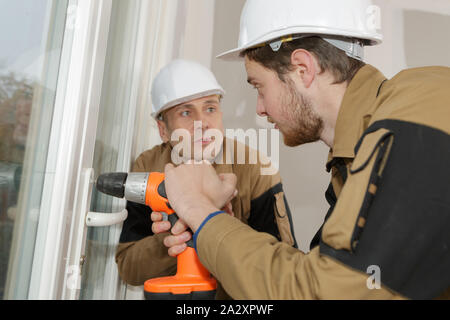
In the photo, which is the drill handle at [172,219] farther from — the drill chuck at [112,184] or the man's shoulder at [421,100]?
the man's shoulder at [421,100]

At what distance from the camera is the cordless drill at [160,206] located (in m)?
0.84

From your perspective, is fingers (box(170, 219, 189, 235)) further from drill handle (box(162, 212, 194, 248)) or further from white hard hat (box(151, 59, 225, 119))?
white hard hat (box(151, 59, 225, 119))

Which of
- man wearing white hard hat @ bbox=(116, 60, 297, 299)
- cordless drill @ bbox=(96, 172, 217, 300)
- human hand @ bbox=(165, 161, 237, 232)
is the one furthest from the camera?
man wearing white hard hat @ bbox=(116, 60, 297, 299)

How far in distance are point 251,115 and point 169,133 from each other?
104cm

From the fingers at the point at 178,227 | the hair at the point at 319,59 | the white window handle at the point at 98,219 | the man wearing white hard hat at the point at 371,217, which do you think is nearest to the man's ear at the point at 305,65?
the hair at the point at 319,59

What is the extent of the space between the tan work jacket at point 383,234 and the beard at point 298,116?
1.07ft

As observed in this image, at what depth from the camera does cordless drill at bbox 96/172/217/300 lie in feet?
2.76

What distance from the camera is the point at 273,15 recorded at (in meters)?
0.93

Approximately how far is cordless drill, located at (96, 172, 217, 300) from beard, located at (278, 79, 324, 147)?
1.26 ft

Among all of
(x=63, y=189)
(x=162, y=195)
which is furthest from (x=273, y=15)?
(x=63, y=189)

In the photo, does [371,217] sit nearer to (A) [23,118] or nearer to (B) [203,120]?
(A) [23,118]

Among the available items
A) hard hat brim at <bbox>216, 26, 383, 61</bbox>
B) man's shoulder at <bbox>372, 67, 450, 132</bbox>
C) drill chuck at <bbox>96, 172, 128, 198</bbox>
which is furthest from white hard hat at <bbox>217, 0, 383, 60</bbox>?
drill chuck at <bbox>96, 172, 128, 198</bbox>

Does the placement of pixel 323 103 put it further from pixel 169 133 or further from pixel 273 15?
pixel 169 133
